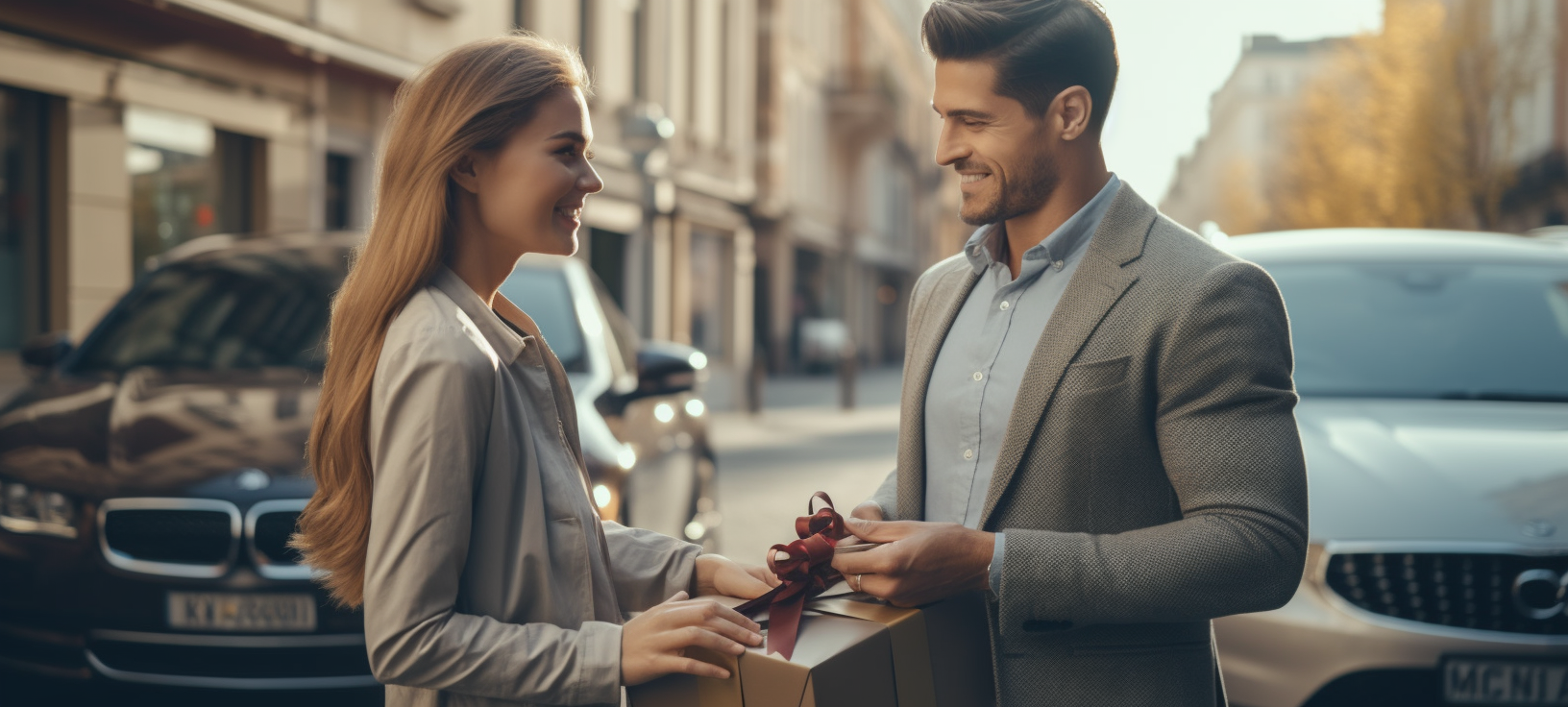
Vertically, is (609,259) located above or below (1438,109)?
below

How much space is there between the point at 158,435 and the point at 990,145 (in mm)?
3068

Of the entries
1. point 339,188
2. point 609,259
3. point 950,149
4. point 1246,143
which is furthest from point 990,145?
point 1246,143

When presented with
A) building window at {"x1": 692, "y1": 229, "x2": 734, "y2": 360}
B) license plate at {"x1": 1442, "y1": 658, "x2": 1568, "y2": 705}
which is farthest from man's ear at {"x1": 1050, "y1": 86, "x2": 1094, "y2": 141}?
building window at {"x1": 692, "y1": 229, "x2": 734, "y2": 360}

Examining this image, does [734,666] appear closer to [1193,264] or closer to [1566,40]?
[1193,264]

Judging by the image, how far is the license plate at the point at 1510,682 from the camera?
3008 millimetres

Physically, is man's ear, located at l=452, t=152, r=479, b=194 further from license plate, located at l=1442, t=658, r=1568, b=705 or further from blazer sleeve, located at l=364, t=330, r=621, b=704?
license plate, located at l=1442, t=658, r=1568, b=705

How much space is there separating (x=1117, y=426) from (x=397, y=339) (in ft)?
Result: 3.20

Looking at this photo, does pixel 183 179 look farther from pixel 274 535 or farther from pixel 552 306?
pixel 274 535

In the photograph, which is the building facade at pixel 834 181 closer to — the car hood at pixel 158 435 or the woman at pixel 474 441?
the car hood at pixel 158 435

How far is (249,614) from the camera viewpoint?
363cm

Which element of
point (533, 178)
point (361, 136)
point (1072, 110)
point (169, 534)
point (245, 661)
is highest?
point (361, 136)

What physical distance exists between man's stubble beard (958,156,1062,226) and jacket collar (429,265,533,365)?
72cm

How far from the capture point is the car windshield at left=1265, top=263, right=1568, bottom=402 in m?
4.12

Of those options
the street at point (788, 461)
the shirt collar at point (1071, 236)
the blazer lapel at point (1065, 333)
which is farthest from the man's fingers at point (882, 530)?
the street at point (788, 461)
